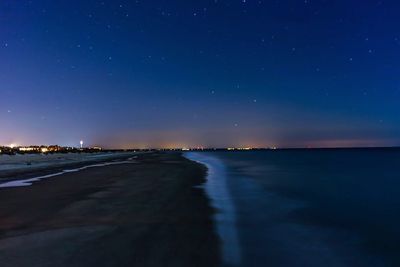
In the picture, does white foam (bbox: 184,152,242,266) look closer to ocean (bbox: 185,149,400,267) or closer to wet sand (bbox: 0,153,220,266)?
ocean (bbox: 185,149,400,267)

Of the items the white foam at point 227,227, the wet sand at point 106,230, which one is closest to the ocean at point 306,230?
the white foam at point 227,227

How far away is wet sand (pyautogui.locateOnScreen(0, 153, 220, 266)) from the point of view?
8.70 m

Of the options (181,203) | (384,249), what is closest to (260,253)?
(384,249)

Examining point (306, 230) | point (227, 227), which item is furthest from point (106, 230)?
point (306, 230)

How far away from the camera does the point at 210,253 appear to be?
9391 millimetres

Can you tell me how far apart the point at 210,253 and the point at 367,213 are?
1148 cm

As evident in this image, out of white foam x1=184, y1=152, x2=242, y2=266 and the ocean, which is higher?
white foam x1=184, y1=152, x2=242, y2=266

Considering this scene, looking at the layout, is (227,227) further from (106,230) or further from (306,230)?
(106,230)

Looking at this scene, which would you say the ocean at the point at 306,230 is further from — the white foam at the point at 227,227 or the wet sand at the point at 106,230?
the wet sand at the point at 106,230

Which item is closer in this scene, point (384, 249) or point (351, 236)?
point (384, 249)

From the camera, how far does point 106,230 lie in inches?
456

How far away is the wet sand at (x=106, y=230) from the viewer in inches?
343

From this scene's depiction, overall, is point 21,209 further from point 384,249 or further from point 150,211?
point 384,249

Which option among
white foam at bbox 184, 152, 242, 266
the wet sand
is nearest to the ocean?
white foam at bbox 184, 152, 242, 266
